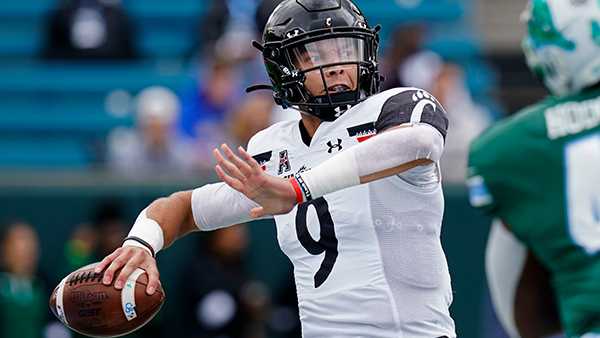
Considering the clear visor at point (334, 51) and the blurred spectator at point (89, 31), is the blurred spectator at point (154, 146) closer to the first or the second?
the blurred spectator at point (89, 31)

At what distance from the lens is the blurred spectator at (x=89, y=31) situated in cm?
1037

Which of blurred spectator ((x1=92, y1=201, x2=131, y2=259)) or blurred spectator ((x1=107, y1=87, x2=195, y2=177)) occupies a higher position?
blurred spectator ((x1=107, y1=87, x2=195, y2=177))

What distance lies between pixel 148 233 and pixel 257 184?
727 millimetres

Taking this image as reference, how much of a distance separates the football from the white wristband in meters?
0.17

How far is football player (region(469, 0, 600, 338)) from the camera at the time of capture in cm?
340

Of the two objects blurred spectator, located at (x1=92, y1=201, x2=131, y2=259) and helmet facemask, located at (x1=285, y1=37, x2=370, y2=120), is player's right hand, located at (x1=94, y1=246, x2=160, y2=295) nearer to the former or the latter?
helmet facemask, located at (x1=285, y1=37, x2=370, y2=120)

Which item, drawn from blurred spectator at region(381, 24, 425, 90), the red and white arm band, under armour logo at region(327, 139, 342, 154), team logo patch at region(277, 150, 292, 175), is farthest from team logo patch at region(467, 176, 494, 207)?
blurred spectator at region(381, 24, 425, 90)

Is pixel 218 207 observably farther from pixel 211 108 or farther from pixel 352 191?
pixel 211 108

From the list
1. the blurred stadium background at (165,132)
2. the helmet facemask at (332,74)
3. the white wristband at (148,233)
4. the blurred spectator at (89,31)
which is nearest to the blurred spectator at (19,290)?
the blurred stadium background at (165,132)

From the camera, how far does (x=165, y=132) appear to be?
9.24m

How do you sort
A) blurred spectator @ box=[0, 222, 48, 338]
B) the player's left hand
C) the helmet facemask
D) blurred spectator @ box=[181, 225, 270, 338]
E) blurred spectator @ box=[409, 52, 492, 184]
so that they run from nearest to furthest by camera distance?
the player's left hand → the helmet facemask → blurred spectator @ box=[0, 222, 48, 338] → blurred spectator @ box=[181, 225, 270, 338] → blurred spectator @ box=[409, 52, 492, 184]

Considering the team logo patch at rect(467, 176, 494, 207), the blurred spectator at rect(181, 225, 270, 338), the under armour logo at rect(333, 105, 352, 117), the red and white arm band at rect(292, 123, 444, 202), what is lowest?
the blurred spectator at rect(181, 225, 270, 338)

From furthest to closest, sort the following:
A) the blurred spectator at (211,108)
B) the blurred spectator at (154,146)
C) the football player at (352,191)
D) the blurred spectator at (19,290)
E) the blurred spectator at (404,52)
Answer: the blurred spectator at (404,52)
the blurred spectator at (211,108)
the blurred spectator at (154,146)
the blurred spectator at (19,290)
the football player at (352,191)

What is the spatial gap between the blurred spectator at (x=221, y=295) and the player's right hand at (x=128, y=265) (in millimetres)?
4389
